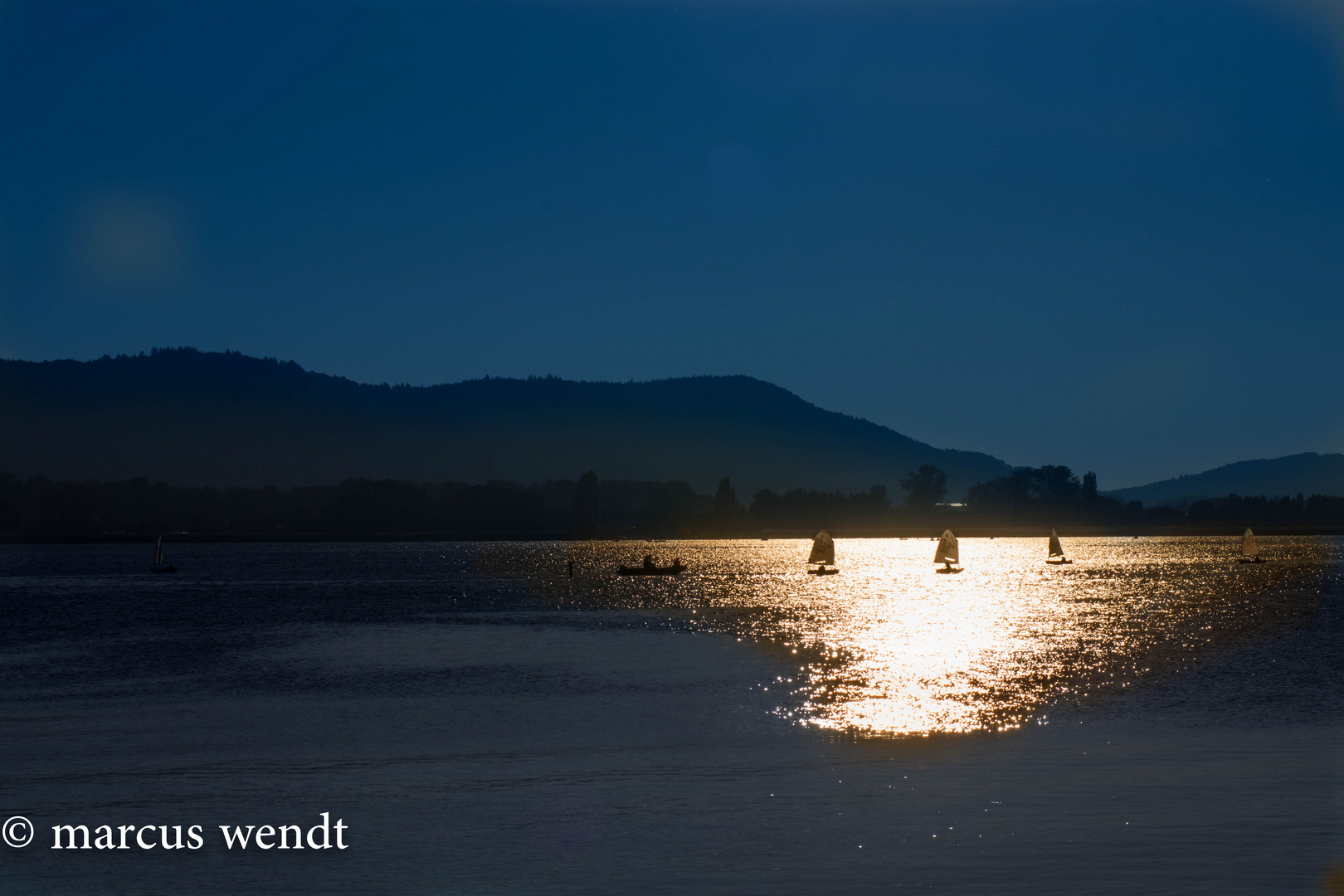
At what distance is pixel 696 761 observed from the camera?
3169cm

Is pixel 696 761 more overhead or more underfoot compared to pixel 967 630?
more overhead

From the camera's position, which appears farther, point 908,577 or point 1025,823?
point 908,577

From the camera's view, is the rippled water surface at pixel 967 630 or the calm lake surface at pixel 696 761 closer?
the calm lake surface at pixel 696 761

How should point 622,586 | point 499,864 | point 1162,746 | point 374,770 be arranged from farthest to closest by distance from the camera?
point 622,586 → point 1162,746 → point 374,770 → point 499,864

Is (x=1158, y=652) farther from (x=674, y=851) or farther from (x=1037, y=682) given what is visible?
(x=674, y=851)

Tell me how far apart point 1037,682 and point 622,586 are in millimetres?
116332

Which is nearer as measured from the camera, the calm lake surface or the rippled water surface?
the calm lake surface

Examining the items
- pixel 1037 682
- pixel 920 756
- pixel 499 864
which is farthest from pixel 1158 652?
pixel 499 864

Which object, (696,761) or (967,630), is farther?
→ (967,630)

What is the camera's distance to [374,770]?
3053 centimetres

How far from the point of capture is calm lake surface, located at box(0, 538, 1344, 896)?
20.8 meters

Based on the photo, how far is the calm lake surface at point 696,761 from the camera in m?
20.8

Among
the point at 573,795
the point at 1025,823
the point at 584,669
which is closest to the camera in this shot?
the point at 1025,823

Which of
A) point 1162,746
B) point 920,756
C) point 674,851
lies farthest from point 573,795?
point 1162,746
